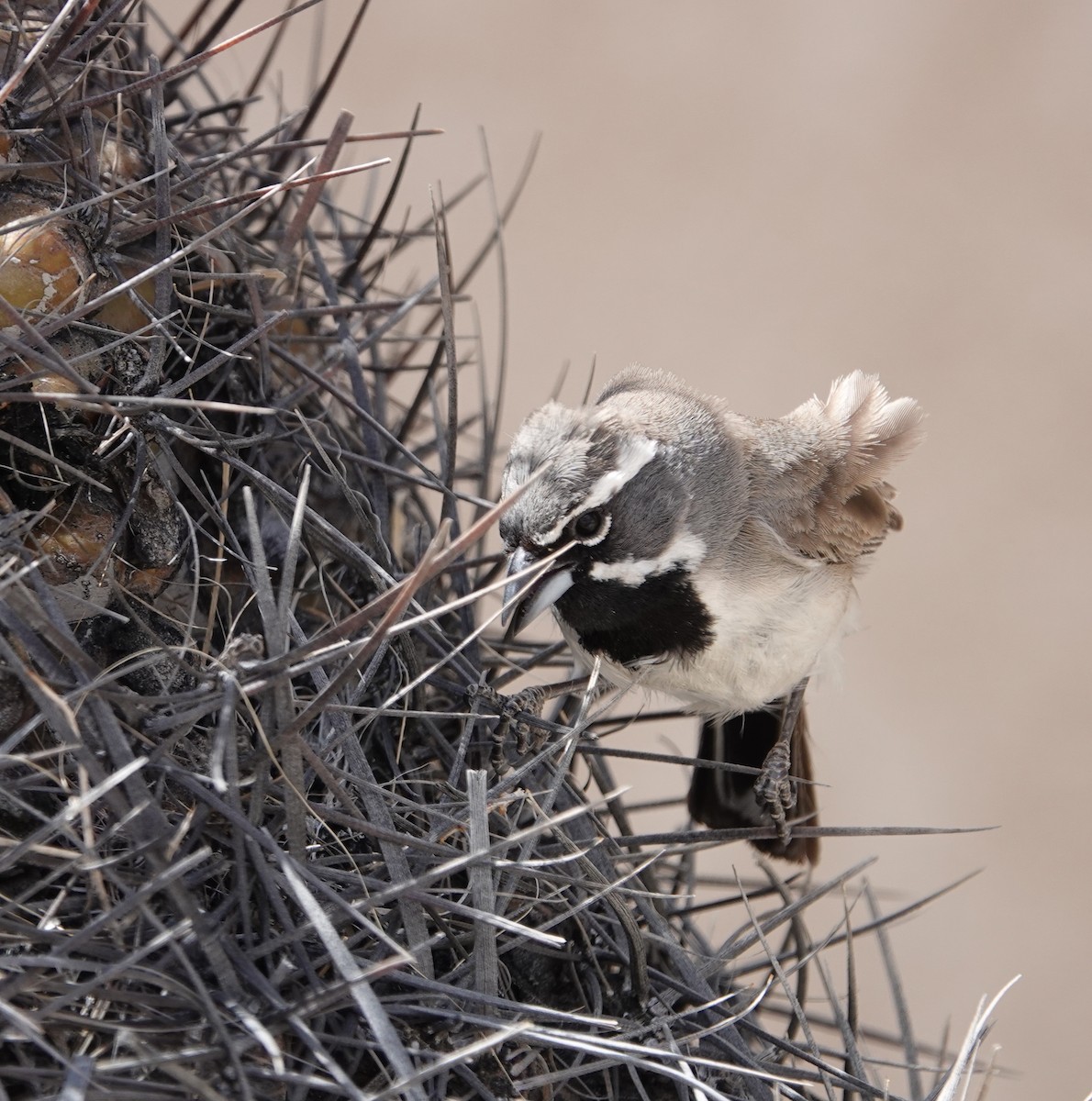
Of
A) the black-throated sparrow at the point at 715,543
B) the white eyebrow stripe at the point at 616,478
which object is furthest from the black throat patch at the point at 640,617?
the white eyebrow stripe at the point at 616,478

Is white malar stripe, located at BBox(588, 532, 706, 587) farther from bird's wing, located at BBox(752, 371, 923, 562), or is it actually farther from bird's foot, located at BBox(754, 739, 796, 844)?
bird's foot, located at BBox(754, 739, 796, 844)

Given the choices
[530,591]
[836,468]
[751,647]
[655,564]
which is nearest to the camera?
[530,591]

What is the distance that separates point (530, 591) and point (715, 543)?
17.2 inches

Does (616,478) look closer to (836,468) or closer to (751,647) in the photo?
(751,647)

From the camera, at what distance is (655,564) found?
211cm

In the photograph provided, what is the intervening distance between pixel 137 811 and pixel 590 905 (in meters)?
0.64

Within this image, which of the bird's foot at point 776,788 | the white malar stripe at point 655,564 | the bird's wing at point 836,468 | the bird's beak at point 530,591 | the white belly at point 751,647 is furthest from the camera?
the bird's wing at point 836,468

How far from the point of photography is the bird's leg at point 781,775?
2.28m

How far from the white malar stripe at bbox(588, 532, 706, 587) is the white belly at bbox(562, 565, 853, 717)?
0.14 ft

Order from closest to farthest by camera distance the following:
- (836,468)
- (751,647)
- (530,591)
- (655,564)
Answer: (530,591), (655,564), (751,647), (836,468)

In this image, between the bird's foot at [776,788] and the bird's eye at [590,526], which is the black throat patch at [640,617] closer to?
the bird's eye at [590,526]

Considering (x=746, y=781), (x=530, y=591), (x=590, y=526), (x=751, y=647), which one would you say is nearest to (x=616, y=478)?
(x=590, y=526)

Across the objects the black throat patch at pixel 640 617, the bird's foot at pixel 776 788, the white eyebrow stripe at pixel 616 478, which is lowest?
the bird's foot at pixel 776 788

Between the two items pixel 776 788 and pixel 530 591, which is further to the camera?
pixel 776 788
